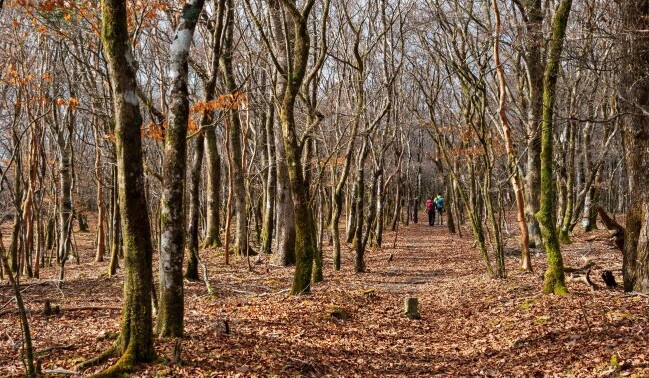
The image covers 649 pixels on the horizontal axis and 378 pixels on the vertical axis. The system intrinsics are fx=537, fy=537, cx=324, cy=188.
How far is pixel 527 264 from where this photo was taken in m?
13.1

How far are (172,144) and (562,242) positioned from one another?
54.1ft

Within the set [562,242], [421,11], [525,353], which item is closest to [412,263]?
[562,242]

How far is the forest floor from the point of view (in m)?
6.08

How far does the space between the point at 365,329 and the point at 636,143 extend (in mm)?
5377

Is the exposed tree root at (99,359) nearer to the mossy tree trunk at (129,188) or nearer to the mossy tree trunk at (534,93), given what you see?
the mossy tree trunk at (129,188)

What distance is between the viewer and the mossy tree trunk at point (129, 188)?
17.1 feet

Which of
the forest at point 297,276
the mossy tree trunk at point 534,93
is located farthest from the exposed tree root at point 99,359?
the mossy tree trunk at point 534,93

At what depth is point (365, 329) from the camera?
9.03 m

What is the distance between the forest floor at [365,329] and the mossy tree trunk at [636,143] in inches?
22.3

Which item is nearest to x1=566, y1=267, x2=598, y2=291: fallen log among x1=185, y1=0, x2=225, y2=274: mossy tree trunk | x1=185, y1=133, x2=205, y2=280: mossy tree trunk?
x1=185, y1=0, x2=225, y2=274: mossy tree trunk

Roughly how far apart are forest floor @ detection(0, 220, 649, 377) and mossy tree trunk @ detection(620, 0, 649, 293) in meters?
→ 0.57

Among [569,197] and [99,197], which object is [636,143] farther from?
[99,197]

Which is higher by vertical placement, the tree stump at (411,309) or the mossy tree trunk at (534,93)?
the mossy tree trunk at (534,93)

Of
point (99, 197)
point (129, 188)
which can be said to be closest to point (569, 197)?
point (99, 197)
